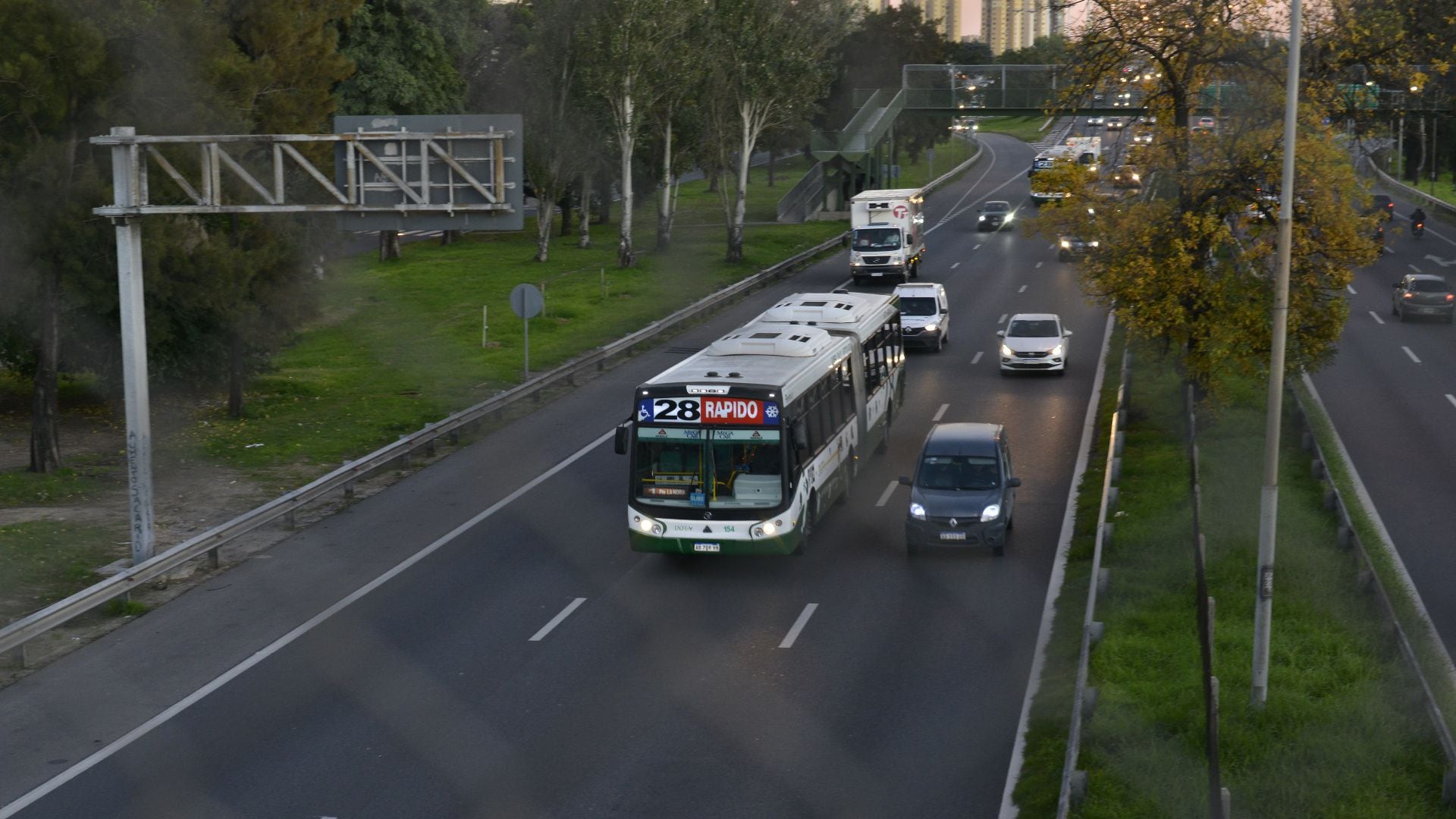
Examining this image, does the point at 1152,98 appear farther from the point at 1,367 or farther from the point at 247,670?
the point at 1,367

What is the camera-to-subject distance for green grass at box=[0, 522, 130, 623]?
20719mm

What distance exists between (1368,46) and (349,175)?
1926 cm

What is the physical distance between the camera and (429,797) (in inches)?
564

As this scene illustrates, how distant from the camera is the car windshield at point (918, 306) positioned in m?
40.2

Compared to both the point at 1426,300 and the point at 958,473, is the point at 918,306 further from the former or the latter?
the point at 958,473

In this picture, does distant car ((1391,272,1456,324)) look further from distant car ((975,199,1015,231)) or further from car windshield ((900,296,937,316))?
distant car ((975,199,1015,231))

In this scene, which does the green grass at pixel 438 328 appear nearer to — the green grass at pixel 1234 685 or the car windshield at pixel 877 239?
the car windshield at pixel 877 239

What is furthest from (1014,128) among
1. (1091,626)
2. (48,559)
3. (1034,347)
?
(1091,626)

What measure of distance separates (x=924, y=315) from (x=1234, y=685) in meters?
24.1

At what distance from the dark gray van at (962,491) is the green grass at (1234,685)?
4.54ft

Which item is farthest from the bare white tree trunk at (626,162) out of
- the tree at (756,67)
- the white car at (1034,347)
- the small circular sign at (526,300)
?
the white car at (1034,347)

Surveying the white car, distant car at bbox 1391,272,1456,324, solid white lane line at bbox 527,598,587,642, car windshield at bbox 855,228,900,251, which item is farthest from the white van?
solid white lane line at bbox 527,598,587,642

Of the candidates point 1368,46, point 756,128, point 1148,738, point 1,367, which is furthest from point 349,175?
point 756,128

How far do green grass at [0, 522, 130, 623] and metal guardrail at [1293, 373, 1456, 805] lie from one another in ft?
58.1
